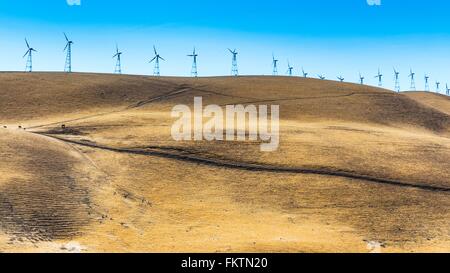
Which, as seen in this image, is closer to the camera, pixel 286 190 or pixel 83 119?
pixel 286 190

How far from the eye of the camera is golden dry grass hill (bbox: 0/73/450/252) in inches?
1594

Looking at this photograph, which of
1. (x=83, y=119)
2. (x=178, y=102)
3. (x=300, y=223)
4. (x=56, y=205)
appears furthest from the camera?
(x=178, y=102)

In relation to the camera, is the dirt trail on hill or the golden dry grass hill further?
the dirt trail on hill

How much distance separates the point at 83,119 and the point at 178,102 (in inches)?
937

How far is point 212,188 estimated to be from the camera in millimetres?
54438

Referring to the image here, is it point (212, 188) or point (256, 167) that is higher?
point (256, 167)

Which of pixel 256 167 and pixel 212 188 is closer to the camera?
pixel 212 188

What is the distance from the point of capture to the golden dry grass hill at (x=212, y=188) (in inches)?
1594

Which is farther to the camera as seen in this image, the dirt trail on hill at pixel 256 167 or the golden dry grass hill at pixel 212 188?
the dirt trail on hill at pixel 256 167

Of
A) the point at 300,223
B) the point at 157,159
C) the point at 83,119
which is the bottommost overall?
the point at 300,223

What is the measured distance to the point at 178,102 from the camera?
103688 millimetres
